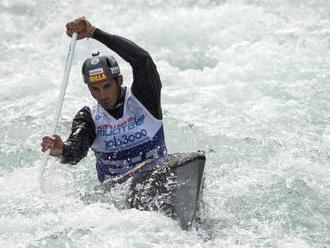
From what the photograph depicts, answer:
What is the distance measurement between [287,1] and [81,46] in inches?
166

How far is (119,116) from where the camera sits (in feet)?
20.7

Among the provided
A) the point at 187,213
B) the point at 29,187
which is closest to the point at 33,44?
the point at 29,187

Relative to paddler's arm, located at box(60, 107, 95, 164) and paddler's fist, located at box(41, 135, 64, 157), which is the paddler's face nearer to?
paddler's arm, located at box(60, 107, 95, 164)

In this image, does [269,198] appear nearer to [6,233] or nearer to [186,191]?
[186,191]

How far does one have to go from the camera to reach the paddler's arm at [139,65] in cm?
621

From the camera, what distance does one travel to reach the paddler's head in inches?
235

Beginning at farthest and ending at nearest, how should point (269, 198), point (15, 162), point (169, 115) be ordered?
point (169, 115), point (15, 162), point (269, 198)

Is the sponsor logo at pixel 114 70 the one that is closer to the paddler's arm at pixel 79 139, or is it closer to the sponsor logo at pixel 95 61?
the sponsor logo at pixel 95 61

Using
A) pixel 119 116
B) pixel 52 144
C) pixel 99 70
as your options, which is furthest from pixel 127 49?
pixel 52 144

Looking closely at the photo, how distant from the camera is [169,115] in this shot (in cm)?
1004

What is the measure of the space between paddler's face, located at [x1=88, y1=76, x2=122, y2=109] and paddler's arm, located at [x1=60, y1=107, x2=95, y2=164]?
0.25m

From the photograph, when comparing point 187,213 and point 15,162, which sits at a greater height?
point 187,213

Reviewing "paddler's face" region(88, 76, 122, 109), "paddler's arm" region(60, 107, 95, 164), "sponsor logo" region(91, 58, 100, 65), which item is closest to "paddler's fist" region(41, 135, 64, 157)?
"paddler's arm" region(60, 107, 95, 164)

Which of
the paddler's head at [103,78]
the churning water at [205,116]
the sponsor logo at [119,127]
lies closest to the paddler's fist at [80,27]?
the paddler's head at [103,78]
